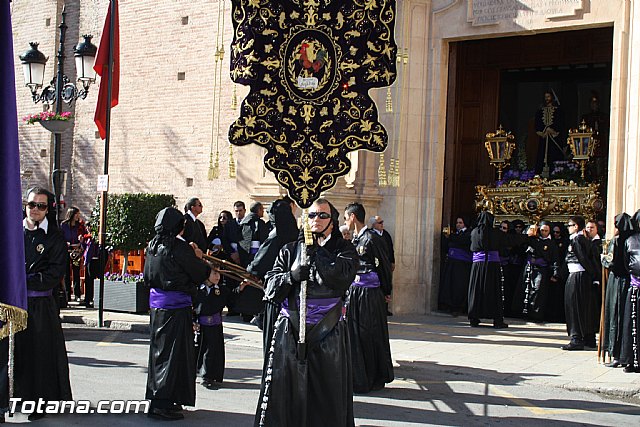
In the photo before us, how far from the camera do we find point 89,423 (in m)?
7.21

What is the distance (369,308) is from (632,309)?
11.1ft

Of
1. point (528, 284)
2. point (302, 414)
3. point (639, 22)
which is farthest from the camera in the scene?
point (528, 284)

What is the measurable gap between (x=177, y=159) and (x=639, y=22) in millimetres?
11643

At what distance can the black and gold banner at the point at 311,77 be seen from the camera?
779cm

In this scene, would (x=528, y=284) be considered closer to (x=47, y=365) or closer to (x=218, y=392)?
(x=218, y=392)


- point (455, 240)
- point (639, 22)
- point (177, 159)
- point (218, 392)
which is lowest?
point (218, 392)

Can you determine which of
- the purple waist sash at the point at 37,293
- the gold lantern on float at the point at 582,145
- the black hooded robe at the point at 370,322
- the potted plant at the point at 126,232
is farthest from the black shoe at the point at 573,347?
the purple waist sash at the point at 37,293

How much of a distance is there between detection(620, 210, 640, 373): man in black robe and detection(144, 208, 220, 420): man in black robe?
545 cm

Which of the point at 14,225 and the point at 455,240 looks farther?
the point at 455,240

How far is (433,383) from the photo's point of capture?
9703 mm

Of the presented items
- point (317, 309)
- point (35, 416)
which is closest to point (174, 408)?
point (35, 416)

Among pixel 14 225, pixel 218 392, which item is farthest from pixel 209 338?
pixel 14 225

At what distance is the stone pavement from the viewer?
9.83 m

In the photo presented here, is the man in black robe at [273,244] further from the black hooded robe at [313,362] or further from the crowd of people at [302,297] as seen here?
the black hooded robe at [313,362]
